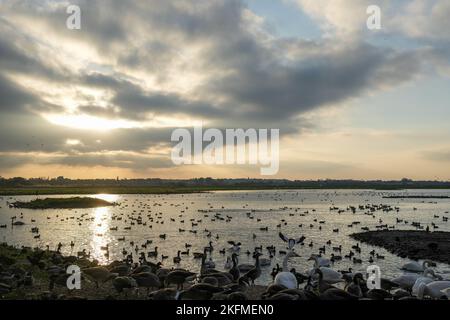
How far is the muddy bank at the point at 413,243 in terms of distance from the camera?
107ft

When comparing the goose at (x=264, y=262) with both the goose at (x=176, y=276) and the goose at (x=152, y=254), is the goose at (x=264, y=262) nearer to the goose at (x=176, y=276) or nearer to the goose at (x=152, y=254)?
the goose at (x=152, y=254)

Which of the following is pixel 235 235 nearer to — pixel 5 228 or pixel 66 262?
pixel 66 262

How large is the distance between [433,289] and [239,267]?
1127cm

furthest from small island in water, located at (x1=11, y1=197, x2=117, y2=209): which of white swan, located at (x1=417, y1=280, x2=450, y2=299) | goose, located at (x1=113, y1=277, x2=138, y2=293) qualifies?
white swan, located at (x1=417, y1=280, x2=450, y2=299)

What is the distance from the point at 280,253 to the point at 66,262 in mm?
15832

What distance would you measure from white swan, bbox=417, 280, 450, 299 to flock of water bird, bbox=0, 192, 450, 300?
0.04 metres

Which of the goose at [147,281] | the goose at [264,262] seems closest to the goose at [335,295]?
the goose at [147,281]

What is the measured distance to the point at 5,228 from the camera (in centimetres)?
4984

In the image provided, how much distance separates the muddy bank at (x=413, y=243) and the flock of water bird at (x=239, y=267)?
2294 mm

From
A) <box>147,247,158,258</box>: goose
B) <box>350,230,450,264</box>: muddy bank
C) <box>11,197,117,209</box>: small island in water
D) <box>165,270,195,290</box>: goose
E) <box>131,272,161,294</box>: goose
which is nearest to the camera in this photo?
<box>131,272,161,294</box>: goose

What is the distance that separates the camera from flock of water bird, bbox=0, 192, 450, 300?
16.2m

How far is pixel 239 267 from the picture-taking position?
25969mm

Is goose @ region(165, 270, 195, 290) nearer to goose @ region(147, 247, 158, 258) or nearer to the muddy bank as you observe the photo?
goose @ region(147, 247, 158, 258)
